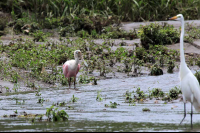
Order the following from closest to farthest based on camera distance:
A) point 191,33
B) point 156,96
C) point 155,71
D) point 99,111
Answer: point 99,111, point 156,96, point 155,71, point 191,33

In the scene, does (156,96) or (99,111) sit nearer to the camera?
(99,111)

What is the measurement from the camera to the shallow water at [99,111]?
6191mm

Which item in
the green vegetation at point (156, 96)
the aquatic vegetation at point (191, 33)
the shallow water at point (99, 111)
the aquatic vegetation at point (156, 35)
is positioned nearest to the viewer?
the shallow water at point (99, 111)

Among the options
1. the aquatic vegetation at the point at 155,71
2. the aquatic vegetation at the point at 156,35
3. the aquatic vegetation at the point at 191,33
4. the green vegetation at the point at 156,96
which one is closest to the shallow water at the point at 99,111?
the green vegetation at the point at 156,96

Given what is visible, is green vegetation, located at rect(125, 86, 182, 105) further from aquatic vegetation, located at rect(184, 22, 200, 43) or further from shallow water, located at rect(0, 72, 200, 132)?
aquatic vegetation, located at rect(184, 22, 200, 43)

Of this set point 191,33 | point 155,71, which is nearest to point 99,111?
point 155,71

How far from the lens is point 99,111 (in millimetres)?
7703

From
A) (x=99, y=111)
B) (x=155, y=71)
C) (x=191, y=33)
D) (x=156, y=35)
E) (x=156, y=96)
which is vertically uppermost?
(x=191, y=33)

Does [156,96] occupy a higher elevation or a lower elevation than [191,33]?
lower

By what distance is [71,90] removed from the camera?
35.2 ft


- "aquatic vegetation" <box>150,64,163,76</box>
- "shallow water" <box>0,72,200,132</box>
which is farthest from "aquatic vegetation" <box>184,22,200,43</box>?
"shallow water" <box>0,72,200,132</box>

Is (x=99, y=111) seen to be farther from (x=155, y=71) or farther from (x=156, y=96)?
(x=155, y=71)

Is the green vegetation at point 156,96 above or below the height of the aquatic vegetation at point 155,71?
below

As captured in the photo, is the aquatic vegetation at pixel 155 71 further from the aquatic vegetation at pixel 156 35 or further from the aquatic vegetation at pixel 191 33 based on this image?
the aquatic vegetation at pixel 191 33
